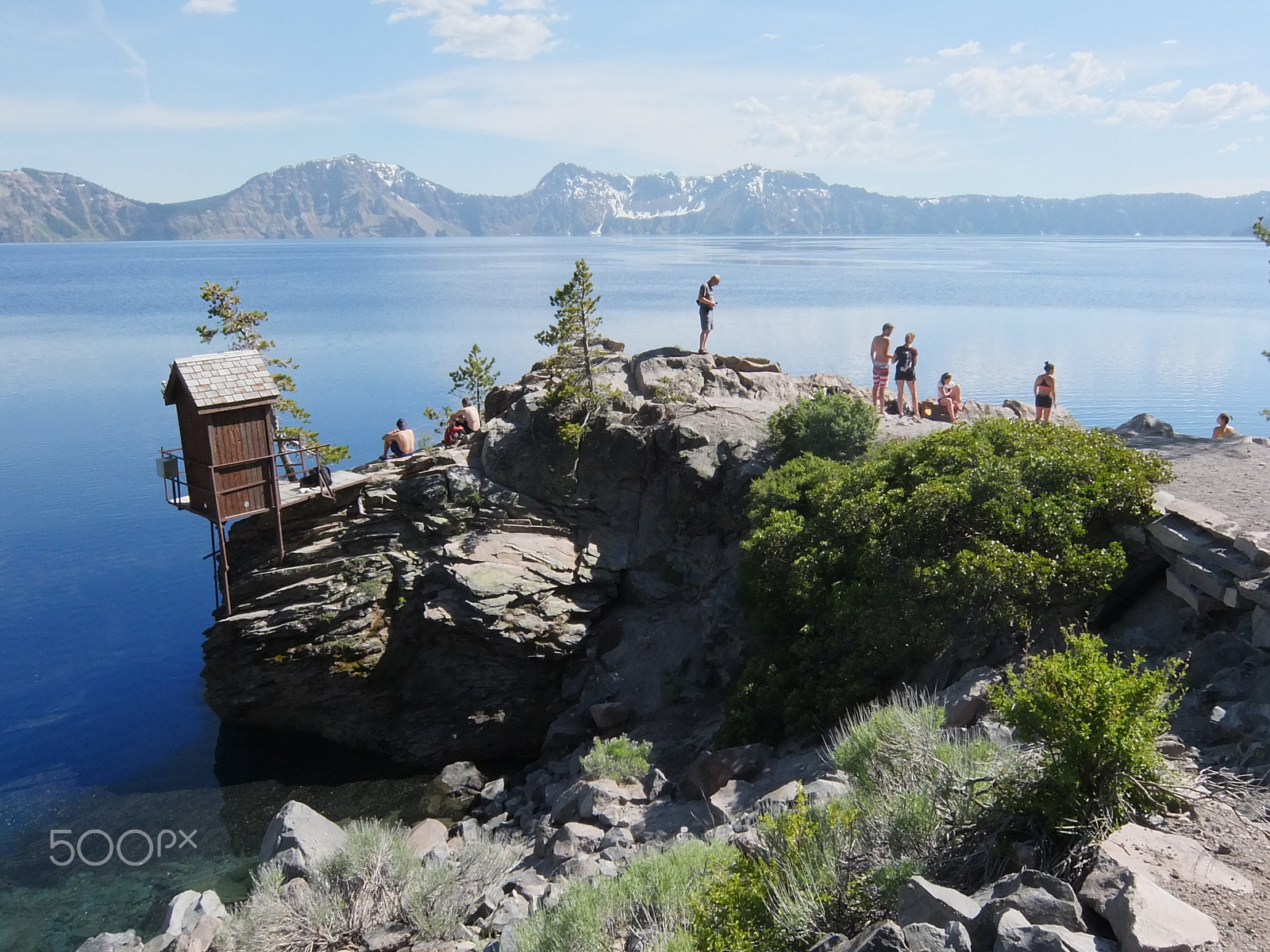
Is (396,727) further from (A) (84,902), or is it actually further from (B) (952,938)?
(B) (952,938)

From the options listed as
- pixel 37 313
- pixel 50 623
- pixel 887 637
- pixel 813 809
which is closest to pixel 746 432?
pixel 887 637

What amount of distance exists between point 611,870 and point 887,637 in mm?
5844

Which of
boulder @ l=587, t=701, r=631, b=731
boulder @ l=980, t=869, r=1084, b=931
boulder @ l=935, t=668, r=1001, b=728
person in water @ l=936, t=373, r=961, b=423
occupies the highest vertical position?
person in water @ l=936, t=373, r=961, b=423

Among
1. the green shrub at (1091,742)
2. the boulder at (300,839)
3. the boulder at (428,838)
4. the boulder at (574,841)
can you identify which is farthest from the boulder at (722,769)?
the green shrub at (1091,742)

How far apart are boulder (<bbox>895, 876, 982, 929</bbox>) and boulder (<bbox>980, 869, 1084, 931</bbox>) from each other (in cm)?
15

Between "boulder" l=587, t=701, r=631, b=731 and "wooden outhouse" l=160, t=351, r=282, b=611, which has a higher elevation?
"wooden outhouse" l=160, t=351, r=282, b=611

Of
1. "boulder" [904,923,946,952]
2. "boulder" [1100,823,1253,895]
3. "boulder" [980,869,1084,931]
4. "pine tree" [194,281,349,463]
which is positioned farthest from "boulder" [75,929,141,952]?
"pine tree" [194,281,349,463]

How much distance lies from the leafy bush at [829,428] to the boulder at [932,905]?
45.4 ft

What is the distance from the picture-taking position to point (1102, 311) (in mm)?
74250

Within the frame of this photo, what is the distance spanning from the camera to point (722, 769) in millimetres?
15289

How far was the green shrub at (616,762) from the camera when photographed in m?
17.4

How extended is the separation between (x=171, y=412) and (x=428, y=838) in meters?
36.4

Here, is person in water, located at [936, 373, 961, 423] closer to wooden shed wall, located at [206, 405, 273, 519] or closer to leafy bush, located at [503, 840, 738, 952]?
leafy bush, located at [503, 840, 738, 952]

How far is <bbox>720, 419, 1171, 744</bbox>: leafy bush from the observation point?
1362 cm
